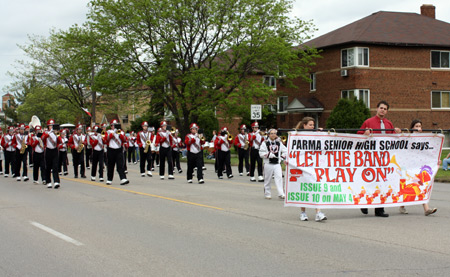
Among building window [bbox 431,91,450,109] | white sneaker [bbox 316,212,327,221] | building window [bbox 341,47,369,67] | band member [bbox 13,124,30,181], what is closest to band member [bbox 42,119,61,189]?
band member [bbox 13,124,30,181]

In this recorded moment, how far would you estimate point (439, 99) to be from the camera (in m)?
43.2

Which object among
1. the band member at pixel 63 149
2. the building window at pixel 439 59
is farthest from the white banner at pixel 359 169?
the building window at pixel 439 59

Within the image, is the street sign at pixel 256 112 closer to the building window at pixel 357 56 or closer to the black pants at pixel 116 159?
the black pants at pixel 116 159

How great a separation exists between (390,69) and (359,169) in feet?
111

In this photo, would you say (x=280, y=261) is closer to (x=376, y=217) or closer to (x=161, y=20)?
(x=376, y=217)

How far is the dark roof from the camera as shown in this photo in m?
41.0

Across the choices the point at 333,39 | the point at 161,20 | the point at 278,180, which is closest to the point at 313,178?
the point at 278,180

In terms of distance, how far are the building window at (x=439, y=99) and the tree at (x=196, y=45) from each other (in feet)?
38.3

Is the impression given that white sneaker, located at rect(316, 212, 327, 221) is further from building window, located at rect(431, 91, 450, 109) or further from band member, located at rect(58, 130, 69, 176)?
building window, located at rect(431, 91, 450, 109)

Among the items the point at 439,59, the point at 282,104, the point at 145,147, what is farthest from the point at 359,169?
the point at 282,104

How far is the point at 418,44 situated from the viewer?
135 ft

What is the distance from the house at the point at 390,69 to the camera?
4100cm

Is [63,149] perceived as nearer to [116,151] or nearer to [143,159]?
[143,159]

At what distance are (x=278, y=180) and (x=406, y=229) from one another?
4916 mm
